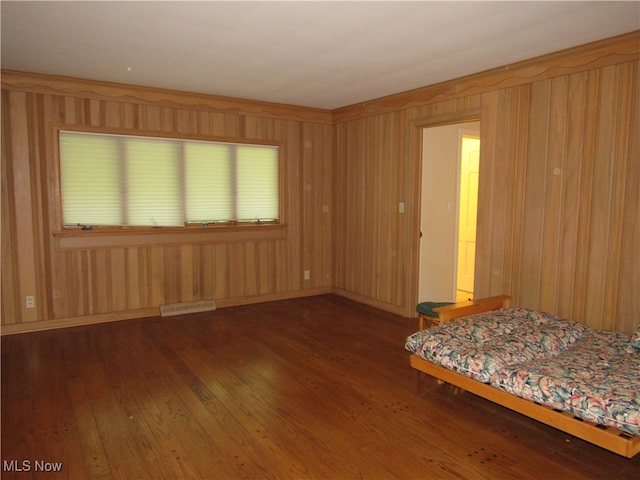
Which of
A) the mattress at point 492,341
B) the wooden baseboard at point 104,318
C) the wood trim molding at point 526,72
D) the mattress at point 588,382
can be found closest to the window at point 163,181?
the wooden baseboard at point 104,318

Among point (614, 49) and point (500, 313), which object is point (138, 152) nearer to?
point (500, 313)

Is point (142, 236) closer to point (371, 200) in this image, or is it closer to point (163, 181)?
point (163, 181)

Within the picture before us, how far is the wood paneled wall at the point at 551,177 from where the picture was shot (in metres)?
3.26

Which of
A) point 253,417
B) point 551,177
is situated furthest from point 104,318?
point 551,177

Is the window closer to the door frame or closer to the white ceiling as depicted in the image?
the white ceiling

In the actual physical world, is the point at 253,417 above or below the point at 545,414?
below

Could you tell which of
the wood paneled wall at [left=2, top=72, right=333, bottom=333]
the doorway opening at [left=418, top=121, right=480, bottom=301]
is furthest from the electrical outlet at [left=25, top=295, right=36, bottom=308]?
the doorway opening at [left=418, top=121, right=480, bottom=301]

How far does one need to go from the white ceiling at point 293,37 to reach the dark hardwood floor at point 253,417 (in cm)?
255

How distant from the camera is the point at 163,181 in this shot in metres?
5.06

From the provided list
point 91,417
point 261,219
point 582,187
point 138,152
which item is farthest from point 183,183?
point 582,187

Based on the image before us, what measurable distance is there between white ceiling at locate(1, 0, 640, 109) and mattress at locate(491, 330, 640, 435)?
7.03ft

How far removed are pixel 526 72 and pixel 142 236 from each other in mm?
4231

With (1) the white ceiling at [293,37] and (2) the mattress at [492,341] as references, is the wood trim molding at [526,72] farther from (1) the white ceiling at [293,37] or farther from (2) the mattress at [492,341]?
(2) the mattress at [492,341]

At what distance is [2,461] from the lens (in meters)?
2.29
